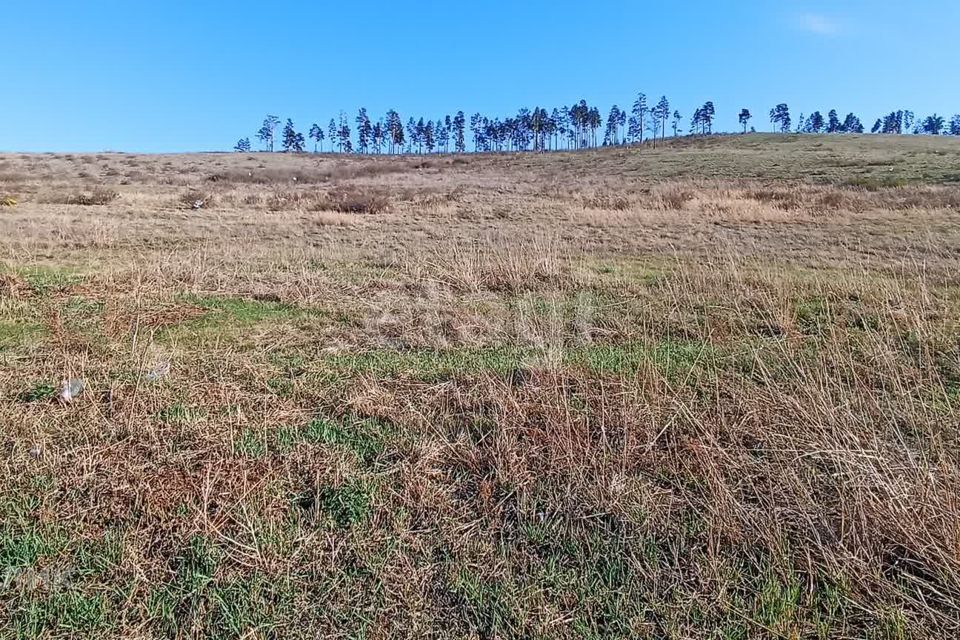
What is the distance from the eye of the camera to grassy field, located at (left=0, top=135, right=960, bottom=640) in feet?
6.36

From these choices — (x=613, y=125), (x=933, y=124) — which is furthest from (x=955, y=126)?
(x=613, y=125)

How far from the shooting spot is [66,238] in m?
10.6

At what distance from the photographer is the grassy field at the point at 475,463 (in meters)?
1.94

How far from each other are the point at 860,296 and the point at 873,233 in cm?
776

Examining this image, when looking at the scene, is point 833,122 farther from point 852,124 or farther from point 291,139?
point 291,139

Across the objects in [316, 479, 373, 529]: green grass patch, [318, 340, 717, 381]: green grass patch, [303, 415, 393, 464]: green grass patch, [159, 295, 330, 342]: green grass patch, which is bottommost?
[316, 479, 373, 529]: green grass patch

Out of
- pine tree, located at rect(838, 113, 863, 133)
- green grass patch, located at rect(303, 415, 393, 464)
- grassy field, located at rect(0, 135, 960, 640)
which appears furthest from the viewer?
pine tree, located at rect(838, 113, 863, 133)

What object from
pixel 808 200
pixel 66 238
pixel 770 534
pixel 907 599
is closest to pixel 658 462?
pixel 770 534

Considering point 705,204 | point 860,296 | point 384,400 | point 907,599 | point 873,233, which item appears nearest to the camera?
point 907,599

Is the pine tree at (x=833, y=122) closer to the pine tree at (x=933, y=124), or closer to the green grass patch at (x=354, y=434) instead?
the pine tree at (x=933, y=124)

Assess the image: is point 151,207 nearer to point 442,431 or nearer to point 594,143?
point 442,431

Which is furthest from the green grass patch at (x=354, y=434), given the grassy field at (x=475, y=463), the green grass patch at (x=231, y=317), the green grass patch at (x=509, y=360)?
the green grass patch at (x=231, y=317)

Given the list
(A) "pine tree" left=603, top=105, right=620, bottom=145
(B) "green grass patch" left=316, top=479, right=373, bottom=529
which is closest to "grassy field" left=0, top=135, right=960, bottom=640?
(B) "green grass patch" left=316, top=479, right=373, bottom=529

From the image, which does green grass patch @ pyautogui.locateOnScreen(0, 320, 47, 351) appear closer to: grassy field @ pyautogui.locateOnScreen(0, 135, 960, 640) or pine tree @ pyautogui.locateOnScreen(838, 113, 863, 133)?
grassy field @ pyautogui.locateOnScreen(0, 135, 960, 640)
